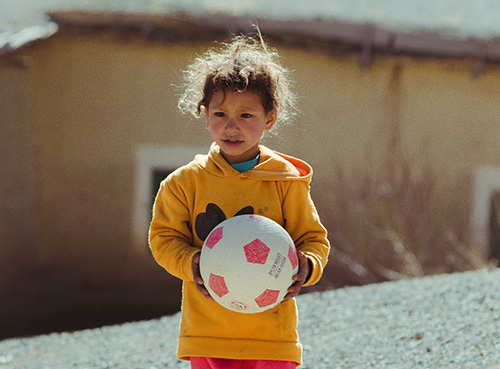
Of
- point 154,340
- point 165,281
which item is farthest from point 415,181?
point 154,340

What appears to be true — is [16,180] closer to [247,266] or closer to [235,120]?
[235,120]

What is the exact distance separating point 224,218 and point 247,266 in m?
0.26

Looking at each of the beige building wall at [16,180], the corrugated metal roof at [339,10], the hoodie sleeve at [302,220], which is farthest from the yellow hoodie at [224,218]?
the beige building wall at [16,180]

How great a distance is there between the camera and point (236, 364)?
2.49 m

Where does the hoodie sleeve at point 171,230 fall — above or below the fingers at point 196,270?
above

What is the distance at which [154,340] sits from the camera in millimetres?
5367

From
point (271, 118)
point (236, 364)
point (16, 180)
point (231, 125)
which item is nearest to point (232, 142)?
point (231, 125)

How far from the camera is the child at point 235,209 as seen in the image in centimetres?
243

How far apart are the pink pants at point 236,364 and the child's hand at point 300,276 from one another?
0.86ft

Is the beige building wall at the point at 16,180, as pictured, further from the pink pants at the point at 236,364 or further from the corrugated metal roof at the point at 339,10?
the pink pants at the point at 236,364

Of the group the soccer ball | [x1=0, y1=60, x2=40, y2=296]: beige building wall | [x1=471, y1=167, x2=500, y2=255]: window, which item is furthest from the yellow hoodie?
[x1=0, y1=60, x2=40, y2=296]: beige building wall

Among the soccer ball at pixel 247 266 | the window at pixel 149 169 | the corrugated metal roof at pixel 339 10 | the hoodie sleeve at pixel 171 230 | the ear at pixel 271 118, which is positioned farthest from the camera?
the window at pixel 149 169

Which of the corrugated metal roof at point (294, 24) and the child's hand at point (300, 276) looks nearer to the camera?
the child's hand at point (300, 276)

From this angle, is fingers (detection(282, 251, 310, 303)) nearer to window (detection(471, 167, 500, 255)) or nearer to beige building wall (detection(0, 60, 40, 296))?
window (detection(471, 167, 500, 255))
